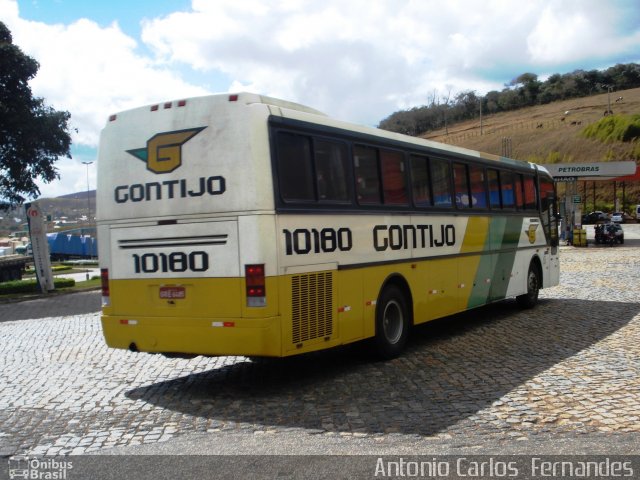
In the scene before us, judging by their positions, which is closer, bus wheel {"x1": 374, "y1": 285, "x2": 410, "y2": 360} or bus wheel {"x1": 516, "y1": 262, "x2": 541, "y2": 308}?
bus wheel {"x1": 374, "y1": 285, "x2": 410, "y2": 360}

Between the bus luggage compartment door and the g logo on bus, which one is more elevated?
the g logo on bus

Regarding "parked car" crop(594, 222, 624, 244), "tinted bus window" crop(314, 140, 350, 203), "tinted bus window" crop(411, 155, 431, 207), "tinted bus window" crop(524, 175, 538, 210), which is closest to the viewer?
"tinted bus window" crop(314, 140, 350, 203)

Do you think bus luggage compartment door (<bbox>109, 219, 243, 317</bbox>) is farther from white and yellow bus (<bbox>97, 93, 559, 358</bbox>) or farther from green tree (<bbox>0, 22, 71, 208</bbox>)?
green tree (<bbox>0, 22, 71, 208</bbox>)

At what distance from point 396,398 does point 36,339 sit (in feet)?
27.2

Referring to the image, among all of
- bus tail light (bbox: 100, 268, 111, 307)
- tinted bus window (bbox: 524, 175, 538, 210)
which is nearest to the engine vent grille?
bus tail light (bbox: 100, 268, 111, 307)

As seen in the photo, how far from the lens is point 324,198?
26.5 feet

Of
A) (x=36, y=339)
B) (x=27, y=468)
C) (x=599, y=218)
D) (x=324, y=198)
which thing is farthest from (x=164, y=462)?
(x=599, y=218)

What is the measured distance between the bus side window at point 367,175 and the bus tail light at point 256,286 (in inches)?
84.7

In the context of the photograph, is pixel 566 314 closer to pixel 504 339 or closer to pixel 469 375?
pixel 504 339

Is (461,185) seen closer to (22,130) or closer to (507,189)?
(507,189)

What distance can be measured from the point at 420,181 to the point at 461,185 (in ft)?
5.11

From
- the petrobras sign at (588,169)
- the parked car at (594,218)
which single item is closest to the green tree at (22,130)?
the petrobras sign at (588,169)

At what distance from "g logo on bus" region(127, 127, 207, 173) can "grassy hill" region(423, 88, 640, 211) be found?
3518 inches

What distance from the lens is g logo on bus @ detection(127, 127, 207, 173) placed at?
25.0 ft
